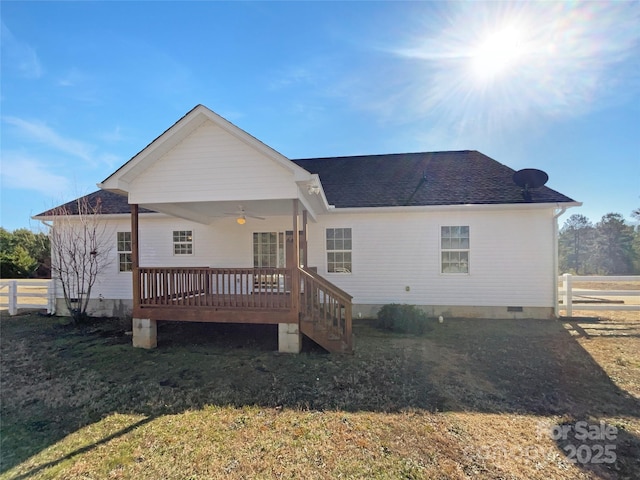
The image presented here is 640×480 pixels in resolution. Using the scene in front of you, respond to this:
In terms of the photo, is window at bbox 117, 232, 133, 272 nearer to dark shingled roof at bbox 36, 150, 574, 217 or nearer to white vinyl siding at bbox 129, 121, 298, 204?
dark shingled roof at bbox 36, 150, 574, 217

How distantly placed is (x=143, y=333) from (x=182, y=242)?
4199mm

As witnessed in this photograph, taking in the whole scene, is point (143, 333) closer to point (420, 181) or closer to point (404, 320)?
point (404, 320)

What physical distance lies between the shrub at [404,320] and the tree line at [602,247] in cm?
3581

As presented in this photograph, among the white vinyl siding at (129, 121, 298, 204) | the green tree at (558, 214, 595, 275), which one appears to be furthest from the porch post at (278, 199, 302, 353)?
the green tree at (558, 214, 595, 275)

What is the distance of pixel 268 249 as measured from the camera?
10180 mm

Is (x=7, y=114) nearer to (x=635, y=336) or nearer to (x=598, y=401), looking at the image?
(x=598, y=401)

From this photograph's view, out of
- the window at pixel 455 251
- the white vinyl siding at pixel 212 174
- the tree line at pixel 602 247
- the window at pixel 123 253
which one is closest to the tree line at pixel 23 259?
the window at pixel 123 253

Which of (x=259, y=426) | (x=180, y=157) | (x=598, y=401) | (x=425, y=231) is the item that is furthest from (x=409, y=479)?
(x=425, y=231)

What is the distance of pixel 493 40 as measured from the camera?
8117 millimetres

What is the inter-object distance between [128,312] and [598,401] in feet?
41.2

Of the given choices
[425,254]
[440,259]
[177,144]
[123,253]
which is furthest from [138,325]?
[440,259]

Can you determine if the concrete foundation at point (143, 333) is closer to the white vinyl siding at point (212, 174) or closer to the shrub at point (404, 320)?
the white vinyl siding at point (212, 174)

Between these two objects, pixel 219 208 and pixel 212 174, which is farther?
pixel 219 208

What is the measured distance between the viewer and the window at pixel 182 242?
34.4 ft
